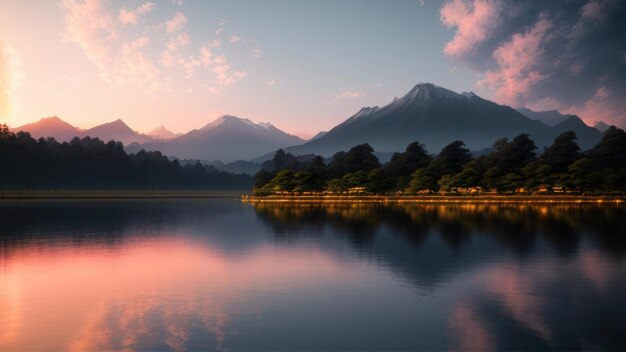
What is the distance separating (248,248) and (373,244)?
690 centimetres

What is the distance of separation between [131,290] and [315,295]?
19.3ft

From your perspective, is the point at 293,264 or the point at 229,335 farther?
the point at 293,264

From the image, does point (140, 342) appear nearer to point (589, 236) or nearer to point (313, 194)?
point (589, 236)

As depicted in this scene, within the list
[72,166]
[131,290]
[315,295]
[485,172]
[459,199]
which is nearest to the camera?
[315,295]

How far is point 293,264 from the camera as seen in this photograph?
820 inches

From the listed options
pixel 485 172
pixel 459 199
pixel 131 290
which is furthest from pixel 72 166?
pixel 131 290

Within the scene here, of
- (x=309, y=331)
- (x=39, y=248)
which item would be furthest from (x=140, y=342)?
(x=39, y=248)

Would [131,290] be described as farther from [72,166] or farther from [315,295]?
[72,166]

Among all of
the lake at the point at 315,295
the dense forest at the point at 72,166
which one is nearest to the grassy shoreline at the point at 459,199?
the lake at the point at 315,295

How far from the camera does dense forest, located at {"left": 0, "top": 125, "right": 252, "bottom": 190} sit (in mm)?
140750

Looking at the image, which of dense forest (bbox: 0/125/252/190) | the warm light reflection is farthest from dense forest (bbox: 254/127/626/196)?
dense forest (bbox: 0/125/252/190)

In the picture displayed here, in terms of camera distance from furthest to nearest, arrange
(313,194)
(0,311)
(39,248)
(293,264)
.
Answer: (313,194)
(39,248)
(293,264)
(0,311)

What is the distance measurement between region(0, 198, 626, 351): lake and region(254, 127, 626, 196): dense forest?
2231 inches

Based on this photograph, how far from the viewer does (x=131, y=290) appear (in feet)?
51.5
